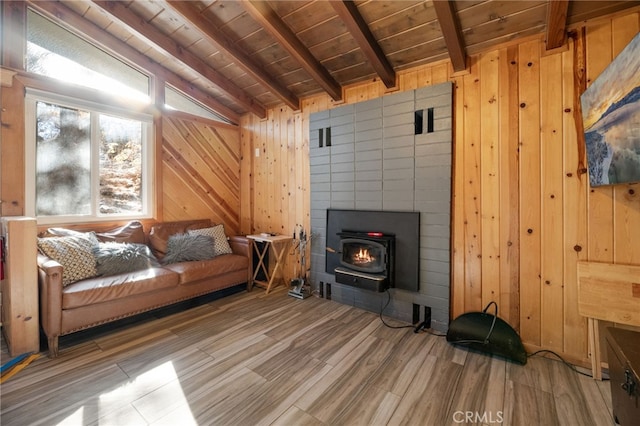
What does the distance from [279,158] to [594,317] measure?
3.53 metres

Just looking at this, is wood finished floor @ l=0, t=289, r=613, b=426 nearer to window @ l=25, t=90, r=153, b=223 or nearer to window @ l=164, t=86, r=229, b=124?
window @ l=25, t=90, r=153, b=223

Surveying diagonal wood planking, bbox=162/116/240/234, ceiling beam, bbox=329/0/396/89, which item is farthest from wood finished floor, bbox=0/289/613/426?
ceiling beam, bbox=329/0/396/89

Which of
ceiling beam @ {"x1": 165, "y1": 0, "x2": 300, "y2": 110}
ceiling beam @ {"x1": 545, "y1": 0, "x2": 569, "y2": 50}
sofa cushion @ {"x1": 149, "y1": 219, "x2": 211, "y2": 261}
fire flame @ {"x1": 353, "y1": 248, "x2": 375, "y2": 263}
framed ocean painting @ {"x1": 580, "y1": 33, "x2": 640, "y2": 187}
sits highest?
ceiling beam @ {"x1": 165, "y1": 0, "x2": 300, "y2": 110}

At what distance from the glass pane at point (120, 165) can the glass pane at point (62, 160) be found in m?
0.15

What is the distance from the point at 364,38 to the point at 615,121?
180 cm

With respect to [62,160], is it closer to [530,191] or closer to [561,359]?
[530,191]

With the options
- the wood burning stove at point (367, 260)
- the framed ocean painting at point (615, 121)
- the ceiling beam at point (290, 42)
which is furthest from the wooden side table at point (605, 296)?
the ceiling beam at point (290, 42)

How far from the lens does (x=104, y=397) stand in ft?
5.44

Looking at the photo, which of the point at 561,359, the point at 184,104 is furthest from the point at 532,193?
the point at 184,104

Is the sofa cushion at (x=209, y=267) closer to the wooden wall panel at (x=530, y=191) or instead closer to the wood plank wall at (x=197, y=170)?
the wood plank wall at (x=197, y=170)

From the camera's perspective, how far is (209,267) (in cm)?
308

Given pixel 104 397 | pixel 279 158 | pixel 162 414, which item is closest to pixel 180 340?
pixel 104 397

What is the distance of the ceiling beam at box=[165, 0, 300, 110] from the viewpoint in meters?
2.42

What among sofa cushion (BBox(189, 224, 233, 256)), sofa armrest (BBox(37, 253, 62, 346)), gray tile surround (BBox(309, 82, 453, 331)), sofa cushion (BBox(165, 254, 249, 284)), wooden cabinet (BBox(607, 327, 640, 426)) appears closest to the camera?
wooden cabinet (BBox(607, 327, 640, 426))
